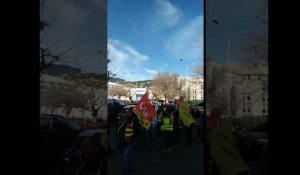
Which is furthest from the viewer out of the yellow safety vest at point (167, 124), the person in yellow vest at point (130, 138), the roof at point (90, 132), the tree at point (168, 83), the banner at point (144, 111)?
the tree at point (168, 83)

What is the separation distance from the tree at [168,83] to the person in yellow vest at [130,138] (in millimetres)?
45606

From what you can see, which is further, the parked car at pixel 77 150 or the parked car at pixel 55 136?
the parked car at pixel 77 150

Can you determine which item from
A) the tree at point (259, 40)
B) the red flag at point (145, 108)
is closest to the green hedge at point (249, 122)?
the tree at point (259, 40)

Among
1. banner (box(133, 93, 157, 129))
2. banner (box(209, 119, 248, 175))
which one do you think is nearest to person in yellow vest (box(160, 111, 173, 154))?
banner (box(133, 93, 157, 129))

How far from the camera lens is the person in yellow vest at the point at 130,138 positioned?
27.7 ft

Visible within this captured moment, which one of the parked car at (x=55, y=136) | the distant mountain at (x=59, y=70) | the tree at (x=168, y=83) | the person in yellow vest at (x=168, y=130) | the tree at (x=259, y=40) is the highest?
the tree at (x=168, y=83)

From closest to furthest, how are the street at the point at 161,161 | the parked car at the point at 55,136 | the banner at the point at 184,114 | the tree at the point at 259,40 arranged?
the parked car at the point at 55,136 < the tree at the point at 259,40 < the street at the point at 161,161 < the banner at the point at 184,114

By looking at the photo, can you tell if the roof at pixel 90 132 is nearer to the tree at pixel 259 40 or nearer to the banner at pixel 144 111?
the tree at pixel 259 40

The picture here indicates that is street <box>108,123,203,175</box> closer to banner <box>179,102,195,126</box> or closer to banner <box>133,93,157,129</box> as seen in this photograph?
banner <box>179,102,195,126</box>

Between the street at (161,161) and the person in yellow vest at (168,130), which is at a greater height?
the person in yellow vest at (168,130)

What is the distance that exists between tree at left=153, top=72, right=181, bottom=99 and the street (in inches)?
1660

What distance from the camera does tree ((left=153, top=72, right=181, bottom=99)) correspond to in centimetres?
5672
